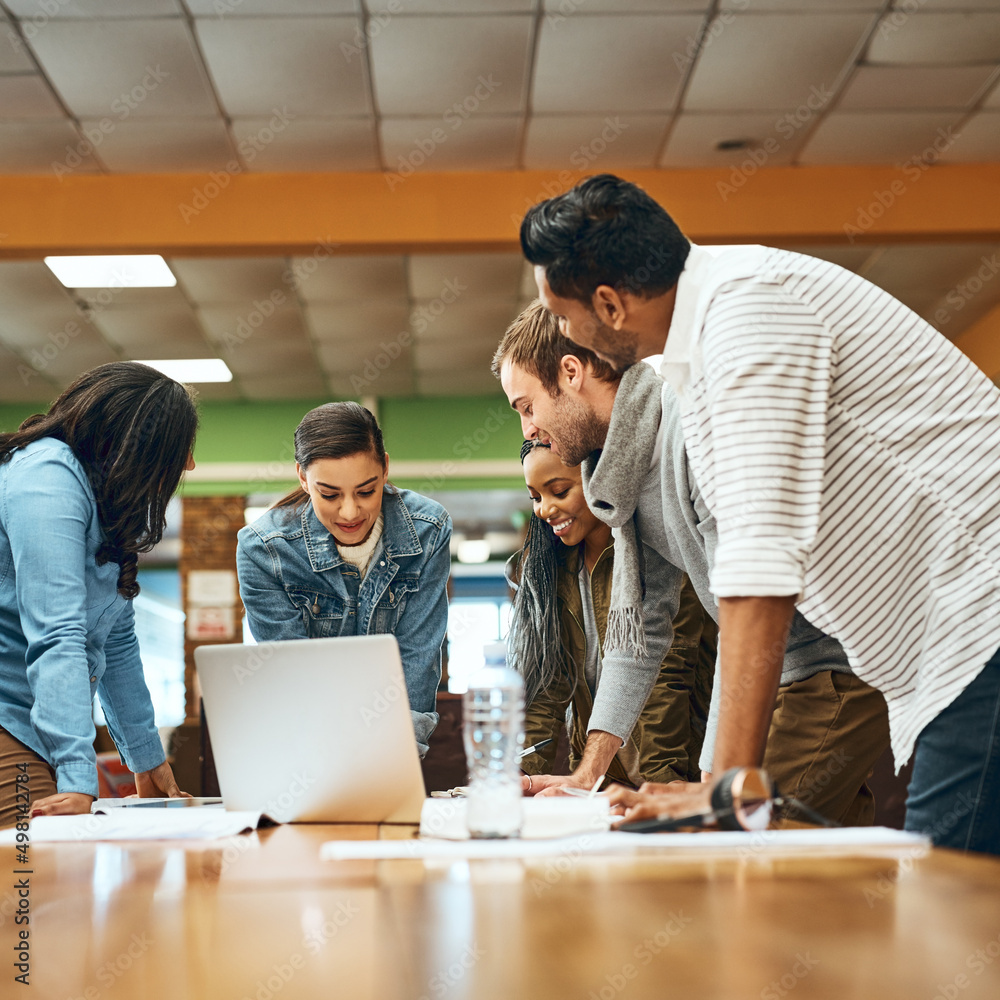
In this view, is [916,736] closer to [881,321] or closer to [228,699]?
[881,321]

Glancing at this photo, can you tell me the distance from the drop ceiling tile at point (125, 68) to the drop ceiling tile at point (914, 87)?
2577 mm

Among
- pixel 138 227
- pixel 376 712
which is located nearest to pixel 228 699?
pixel 376 712

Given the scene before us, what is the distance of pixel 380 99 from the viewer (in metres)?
4.06

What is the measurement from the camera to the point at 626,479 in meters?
1.76

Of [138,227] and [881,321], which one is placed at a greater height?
[138,227]

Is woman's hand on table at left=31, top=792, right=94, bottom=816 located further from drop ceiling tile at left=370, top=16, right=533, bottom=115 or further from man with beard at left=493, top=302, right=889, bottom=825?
drop ceiling tile at left=370, top=16, right=533, bottom=115

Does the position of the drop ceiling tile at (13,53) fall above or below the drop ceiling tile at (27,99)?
above

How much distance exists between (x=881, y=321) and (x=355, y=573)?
4.16 ft

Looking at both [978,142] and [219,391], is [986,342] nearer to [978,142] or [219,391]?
[978,142]

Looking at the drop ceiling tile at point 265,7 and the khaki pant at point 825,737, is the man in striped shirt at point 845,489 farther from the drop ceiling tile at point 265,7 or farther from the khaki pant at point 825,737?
the drop ceiling tile at point 265,7

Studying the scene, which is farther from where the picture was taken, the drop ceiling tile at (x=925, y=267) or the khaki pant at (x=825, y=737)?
the drop ceiling tile at (x=925, y=267)

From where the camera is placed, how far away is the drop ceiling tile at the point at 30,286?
5.30m

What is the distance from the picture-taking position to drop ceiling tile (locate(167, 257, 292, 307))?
5246 millimetres

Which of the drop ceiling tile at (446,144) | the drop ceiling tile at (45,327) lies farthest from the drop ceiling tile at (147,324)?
the drop ceiling tile at (446,144)
